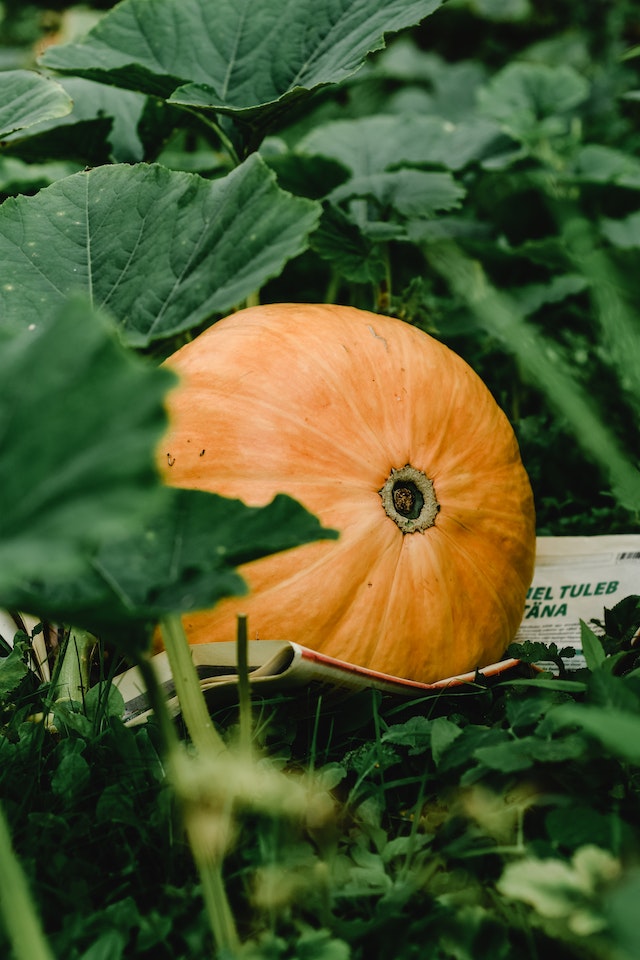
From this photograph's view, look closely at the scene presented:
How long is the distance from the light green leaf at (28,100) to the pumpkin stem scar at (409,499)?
0.66 m

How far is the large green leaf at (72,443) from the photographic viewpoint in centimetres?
48

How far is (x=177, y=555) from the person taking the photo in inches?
26.0

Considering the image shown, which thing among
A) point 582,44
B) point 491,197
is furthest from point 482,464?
point 582,44

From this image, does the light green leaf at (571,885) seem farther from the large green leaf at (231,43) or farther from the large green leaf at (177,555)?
the large green leaf at (231,43)

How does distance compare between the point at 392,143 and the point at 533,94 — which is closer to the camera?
the point at 392,143

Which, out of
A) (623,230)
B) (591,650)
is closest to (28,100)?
(591,650)

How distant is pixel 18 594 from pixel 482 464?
2.50ft

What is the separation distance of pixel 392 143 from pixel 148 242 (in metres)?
1.10

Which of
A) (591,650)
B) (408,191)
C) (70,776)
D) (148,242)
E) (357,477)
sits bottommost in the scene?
(70,776)

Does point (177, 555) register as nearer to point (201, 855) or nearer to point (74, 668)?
point (201, 855)

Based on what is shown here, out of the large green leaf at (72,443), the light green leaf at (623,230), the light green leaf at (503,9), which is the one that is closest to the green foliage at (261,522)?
the large green leaf at (72,443)

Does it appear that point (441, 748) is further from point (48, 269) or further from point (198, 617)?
point (48, 269)

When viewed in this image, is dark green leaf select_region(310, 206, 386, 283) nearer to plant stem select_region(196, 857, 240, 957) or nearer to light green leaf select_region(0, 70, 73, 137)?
light green leaf select_region(0, 70, 73, 137)

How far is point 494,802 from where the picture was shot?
30.8 inches
